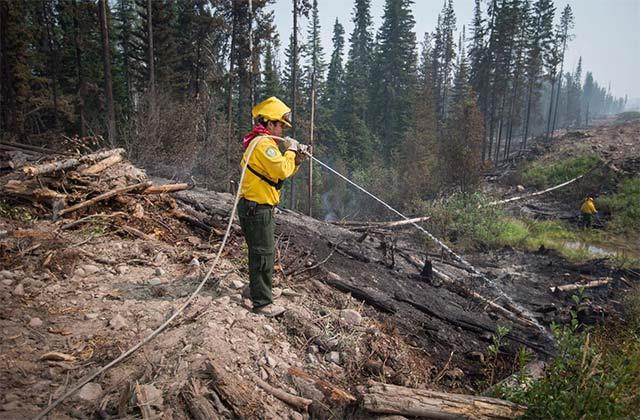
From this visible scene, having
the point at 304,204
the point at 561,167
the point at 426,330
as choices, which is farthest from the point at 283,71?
the point at 426,330

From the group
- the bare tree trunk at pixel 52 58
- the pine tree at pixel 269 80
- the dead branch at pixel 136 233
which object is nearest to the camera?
the dead branch at pixel 136 233

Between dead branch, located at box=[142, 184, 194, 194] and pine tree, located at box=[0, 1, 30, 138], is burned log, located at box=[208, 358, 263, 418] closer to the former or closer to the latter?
dead branch, located at box=[142, 184, 194, 194]

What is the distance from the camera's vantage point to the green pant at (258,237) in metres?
3.79

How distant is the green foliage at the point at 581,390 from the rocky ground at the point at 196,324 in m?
1.13

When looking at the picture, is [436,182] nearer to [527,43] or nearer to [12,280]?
[12,280]

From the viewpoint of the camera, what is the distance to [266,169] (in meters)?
3.73

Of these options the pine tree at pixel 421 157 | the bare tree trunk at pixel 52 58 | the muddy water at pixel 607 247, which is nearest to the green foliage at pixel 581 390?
the muddy water at pixel 607 247

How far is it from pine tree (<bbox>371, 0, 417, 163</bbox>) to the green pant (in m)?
36.8

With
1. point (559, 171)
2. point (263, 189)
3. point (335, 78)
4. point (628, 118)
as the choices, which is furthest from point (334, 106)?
point (628, 118)

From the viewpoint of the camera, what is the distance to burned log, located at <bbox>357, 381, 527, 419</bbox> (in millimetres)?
3023

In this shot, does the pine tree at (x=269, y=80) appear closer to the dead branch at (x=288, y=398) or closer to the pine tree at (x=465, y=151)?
the pine tree at (x=465, y=151)

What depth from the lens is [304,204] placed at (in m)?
29.2

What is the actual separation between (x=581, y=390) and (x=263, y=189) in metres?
3.10

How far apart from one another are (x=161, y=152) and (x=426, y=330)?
13.6 meters
